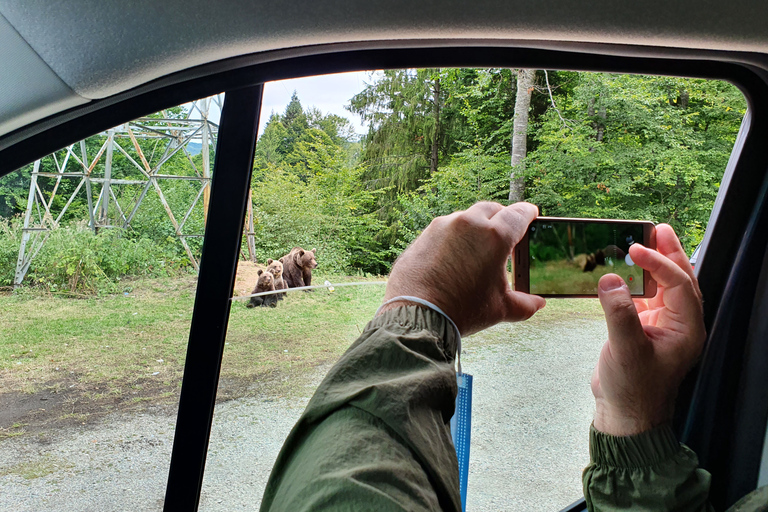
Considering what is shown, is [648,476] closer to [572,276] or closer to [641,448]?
[641,448]

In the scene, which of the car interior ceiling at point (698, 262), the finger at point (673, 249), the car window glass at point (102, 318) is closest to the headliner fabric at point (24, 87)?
the car interior ceiling at point (698, 262)

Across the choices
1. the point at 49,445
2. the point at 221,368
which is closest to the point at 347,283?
the point at 221,368

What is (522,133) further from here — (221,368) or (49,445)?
(49,445)

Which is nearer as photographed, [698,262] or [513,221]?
[513,221]

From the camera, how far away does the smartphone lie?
2.72ft

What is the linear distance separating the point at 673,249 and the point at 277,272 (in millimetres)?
884

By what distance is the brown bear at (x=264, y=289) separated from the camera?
1.22m

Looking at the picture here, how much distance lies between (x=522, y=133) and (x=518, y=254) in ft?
1.95

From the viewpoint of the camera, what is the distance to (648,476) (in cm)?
82

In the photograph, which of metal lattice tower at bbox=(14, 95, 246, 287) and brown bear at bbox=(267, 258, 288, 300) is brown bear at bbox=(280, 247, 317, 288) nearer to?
brown bear at bbox=(267, 258, 288, 300)

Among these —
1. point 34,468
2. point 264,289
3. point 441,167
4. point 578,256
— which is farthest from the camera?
point 441,167

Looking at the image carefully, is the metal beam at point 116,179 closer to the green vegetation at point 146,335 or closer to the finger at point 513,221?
the green vegetation at point 146,335

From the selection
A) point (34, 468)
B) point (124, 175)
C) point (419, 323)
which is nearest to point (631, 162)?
point (419, 323)

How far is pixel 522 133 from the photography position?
130 cm
